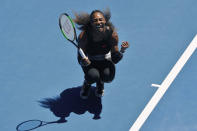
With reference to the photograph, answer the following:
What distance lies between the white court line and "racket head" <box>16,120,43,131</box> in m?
1.81

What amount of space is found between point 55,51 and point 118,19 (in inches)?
72.2

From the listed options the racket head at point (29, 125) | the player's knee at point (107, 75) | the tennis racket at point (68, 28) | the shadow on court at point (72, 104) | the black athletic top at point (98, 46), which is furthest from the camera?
the shadow on court at point (72, 104)

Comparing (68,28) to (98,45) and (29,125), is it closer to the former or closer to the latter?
(98,45)

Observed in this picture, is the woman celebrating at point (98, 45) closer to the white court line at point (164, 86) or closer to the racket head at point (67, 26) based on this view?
the racket head at point (67, 26)

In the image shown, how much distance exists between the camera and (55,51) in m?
9.32

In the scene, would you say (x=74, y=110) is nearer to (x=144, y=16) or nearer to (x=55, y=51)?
(x=55, y=51)

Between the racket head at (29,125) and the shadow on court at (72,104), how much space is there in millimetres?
402

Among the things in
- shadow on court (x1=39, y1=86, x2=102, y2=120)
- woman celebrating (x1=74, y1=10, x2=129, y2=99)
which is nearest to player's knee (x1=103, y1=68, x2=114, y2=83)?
woman celebrating (x1=74, y1=10, x2=129, y2=99)

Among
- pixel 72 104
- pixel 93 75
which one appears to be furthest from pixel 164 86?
pixel 72 104

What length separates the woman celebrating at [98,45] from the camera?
7.25m

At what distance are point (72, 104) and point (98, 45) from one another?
1.43 metres

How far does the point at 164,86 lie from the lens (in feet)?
26.9

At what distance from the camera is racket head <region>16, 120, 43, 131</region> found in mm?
7659

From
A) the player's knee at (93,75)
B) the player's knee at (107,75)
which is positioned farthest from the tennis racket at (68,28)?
the player's knee at (107,75)
